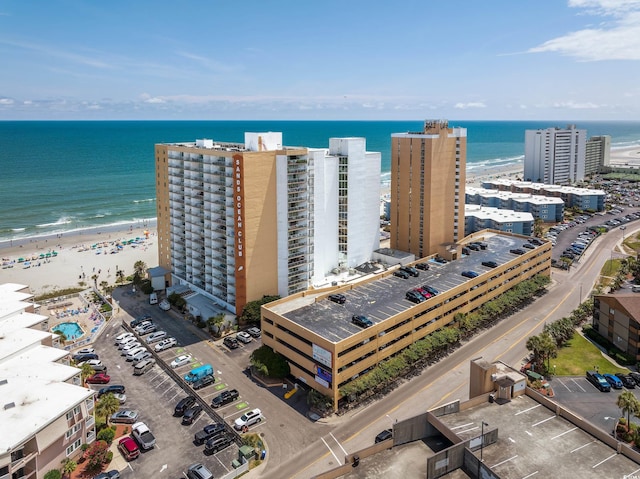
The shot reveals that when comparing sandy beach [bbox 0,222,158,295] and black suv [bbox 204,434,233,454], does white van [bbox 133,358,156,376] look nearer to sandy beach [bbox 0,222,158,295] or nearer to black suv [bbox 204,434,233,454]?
black suv [bbox 204,434,233,454]

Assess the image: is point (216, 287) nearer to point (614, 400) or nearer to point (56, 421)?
point (56, 421)

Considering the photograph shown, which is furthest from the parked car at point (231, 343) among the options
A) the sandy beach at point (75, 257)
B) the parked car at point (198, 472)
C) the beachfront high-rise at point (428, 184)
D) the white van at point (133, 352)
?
the sandy beach at point (75, 257)

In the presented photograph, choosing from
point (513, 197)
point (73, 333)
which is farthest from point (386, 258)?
point (513, 197)

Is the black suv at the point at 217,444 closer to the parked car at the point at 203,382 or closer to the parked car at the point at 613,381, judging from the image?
the parked car at the point at 203,382

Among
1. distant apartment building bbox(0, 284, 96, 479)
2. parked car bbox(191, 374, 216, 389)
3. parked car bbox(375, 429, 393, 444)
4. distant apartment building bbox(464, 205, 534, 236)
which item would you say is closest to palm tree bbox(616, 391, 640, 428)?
parked car bbox(375, 429, 393, 444)

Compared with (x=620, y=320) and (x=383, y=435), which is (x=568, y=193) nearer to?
(x=620, y=320)

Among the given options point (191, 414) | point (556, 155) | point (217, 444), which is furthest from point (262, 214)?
point (556, 155)

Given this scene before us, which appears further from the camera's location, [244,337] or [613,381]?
[244,337]
